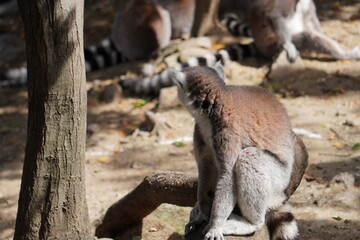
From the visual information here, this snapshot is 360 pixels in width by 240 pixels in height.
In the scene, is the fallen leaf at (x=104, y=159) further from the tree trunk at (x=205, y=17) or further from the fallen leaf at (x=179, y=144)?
the tree trunk at (x=205, y=17)

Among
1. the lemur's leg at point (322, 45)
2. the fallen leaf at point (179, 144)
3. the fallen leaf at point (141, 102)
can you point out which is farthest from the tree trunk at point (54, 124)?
the lemur's leg at point (322, 45)

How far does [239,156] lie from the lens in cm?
386

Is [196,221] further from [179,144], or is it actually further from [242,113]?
[179,144]

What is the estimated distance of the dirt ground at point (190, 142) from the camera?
5.16 metres

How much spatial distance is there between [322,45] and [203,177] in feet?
18.3

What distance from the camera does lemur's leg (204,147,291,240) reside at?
12.4 ft

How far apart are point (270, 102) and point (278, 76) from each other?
467 cm

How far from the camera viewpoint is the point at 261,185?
3.77 metres

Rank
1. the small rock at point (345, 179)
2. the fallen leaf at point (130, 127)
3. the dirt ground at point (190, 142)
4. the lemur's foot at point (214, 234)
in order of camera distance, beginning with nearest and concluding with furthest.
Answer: the lemur's foot at point (214, 234) → the dirt ground at point (190, 142) → the small rock at point (345, 179) → the fallen leaf at point (130, 127)

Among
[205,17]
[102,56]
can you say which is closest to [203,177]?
[205,17]

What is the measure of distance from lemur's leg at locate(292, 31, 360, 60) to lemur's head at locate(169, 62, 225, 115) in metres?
5.19

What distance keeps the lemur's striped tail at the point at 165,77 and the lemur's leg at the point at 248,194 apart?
4.97m

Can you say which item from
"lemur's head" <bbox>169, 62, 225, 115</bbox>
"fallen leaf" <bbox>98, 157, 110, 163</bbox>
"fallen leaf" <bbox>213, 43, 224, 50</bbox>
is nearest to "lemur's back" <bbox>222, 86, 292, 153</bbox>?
"lemur's head" <bbox>169, 62, 225, 115</bbox>

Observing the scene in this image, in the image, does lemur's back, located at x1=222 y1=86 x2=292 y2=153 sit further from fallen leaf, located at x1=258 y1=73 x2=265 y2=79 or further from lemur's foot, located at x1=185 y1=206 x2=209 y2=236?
fallen leaf, located at x1=258 y1=73 x2=265 y2=79
